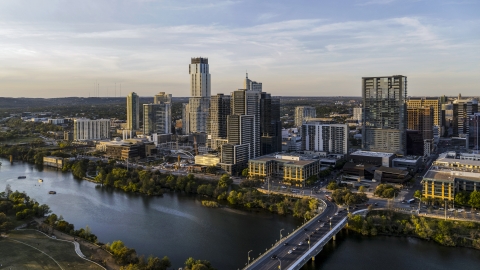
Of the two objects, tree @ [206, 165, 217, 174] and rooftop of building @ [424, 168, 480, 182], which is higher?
rooftop of building @ [424, 168, 480, 182]

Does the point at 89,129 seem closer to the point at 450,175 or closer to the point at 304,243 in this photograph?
the point at 304,243

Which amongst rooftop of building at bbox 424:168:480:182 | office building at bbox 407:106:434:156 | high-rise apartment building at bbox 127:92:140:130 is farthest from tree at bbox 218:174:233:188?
high-rise apartment building at bbox 127:92:140:130

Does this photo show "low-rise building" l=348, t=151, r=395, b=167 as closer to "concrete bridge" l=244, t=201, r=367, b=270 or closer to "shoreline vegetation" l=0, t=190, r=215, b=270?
"concrete bridge" l=244, t=201, r=367, b=270

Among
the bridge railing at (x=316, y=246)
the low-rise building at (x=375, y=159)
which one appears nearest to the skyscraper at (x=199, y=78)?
the low-rise building at (x=375, y=159)

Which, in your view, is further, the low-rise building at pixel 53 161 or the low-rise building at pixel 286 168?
the low-rise building at pixel 53 161

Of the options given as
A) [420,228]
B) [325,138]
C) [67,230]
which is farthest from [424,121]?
[67,230]

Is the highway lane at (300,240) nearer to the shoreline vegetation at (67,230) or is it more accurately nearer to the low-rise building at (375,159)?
the shoreline vegetation at (67,230)
